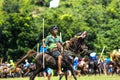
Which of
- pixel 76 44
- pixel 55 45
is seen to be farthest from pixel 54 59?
pixel 76 44

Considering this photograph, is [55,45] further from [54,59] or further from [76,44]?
[76,44]

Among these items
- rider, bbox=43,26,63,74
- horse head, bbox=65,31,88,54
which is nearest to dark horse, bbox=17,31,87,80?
horse head, bbox=65,31,88,54

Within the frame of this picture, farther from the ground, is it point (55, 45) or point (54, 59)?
point (55, 45)

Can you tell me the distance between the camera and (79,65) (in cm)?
3531

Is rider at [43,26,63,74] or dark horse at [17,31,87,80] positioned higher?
rider at [43,26,63,74]

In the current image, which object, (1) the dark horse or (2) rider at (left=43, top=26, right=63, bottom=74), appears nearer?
(2) rider at (left=43, top=26, right=63, bottom=74)

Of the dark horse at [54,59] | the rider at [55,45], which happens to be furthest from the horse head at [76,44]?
the rider at [55,45]

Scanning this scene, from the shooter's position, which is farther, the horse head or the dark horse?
the horse head

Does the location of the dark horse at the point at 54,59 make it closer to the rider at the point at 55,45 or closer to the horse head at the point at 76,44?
the horse head at the point at 76,44

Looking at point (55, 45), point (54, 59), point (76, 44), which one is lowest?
point (54, 59)

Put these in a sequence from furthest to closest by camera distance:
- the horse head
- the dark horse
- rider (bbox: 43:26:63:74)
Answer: the horse head < the dark horse < rider (bbox: 43:26:63:74)

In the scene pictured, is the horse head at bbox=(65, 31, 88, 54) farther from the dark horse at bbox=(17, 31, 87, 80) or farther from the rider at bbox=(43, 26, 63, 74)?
the rider at bbox=(43, 26, 63, 74)

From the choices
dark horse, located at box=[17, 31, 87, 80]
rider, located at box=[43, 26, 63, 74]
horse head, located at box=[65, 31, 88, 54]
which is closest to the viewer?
rider, located at box=[43, 26, 63, 74]

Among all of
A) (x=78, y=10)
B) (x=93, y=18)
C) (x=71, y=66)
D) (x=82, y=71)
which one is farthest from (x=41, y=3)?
(x=71, y=66)
